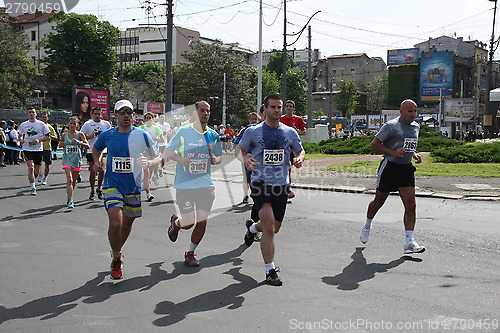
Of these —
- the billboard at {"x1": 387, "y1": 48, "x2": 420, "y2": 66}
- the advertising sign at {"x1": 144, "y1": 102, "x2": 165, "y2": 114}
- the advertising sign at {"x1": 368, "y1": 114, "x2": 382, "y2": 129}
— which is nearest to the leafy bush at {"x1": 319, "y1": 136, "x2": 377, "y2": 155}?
the advertising sign at {"x1": 144, "y1": 102, "x2": 165, "y2": 114}

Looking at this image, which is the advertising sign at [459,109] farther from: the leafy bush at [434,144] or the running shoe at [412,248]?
the running shoe at [412,248]

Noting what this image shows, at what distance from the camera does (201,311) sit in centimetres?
450

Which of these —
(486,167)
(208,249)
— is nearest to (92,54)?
(486,167)

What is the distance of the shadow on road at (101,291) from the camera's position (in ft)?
14.7

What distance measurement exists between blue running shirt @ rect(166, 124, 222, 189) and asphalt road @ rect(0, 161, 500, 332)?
0.97 m

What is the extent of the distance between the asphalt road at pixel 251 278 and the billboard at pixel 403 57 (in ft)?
281

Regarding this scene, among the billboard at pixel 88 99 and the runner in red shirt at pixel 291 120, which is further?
the billboard at pixel 88 99

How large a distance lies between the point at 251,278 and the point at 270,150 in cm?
140

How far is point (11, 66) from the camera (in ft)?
178

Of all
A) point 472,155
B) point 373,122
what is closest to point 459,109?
point 373,122

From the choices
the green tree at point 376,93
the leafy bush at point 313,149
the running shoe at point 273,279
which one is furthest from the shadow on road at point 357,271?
the green tree at point 376,93

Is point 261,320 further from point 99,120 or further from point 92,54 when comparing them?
point 92,54

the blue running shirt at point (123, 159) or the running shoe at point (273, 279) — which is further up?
the blue running shirt at point (123, 159)

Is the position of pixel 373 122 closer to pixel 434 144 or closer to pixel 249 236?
pixel 434 144
